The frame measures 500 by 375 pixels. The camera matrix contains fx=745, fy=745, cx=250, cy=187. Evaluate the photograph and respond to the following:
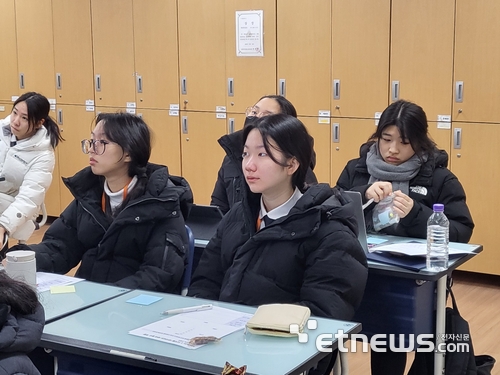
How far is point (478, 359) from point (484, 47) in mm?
2573

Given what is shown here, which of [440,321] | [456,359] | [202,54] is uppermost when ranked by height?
[202,54]

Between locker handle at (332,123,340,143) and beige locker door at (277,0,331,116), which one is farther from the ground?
beige locker door at (277,0,331,116)

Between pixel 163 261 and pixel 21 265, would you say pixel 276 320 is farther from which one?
pixel 163 261

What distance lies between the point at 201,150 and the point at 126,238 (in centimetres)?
342

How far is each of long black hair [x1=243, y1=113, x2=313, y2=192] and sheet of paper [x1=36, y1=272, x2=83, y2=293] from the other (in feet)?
2.82

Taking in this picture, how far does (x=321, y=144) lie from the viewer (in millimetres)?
5734

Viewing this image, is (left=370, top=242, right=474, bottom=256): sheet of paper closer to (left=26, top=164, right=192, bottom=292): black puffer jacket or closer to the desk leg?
the desk leg

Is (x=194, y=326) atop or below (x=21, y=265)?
below

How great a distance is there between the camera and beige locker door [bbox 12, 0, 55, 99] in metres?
7.08

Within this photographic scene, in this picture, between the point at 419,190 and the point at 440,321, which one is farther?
the point at 419,190

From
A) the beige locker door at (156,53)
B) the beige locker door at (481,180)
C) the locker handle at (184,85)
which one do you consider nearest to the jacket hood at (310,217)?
the beige locker door at (481,180)

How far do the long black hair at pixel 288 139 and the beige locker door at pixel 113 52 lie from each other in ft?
13.8

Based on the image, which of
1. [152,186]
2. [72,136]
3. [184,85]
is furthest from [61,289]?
[72,136]

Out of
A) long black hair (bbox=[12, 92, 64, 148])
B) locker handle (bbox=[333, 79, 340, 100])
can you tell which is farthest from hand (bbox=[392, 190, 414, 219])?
locker handle (bbox=[333, 79, 340, 100])
